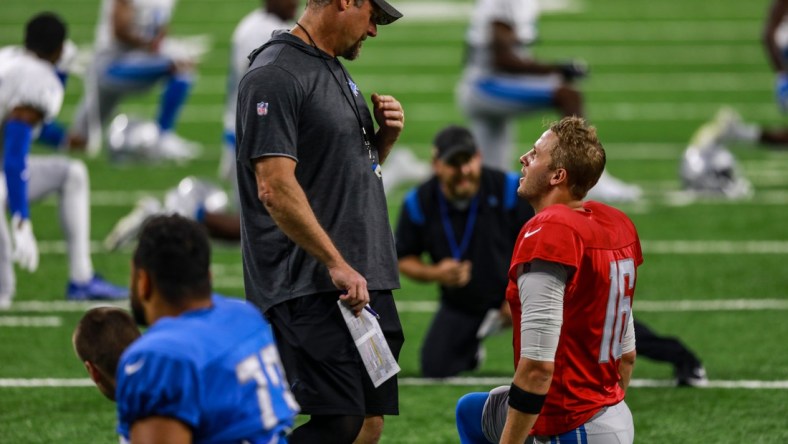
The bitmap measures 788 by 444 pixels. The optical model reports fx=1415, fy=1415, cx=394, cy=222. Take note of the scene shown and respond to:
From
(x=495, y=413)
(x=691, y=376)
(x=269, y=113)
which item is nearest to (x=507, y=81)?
(x=691, y=376)

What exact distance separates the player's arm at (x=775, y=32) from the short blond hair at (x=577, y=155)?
920 centimetres

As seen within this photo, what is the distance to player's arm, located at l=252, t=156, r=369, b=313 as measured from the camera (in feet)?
14.2

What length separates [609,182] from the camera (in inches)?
464

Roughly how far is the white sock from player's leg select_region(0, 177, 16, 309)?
37 cm

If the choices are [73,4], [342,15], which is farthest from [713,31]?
[342,15]

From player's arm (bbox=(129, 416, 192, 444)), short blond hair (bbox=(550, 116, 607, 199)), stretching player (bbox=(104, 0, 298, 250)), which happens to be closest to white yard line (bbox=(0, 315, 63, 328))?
stretching player (bbox=(104, 0, 298, 250))

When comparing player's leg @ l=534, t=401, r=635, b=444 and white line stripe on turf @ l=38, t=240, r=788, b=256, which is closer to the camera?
player's leg @ l=534, t=401, r=635, b=444

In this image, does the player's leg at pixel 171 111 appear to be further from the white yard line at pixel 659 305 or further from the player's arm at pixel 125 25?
the white yard line at pixel 659 305

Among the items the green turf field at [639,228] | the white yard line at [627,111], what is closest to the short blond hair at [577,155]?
the green turf field at [639,228]

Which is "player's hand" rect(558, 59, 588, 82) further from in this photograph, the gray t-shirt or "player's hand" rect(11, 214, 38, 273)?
the gray t-shirt

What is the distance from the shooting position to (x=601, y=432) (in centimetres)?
433

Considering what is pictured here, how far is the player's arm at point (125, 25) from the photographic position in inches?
538

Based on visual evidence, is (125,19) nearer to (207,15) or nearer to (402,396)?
(402,396)

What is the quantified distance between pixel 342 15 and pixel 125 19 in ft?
31.1
